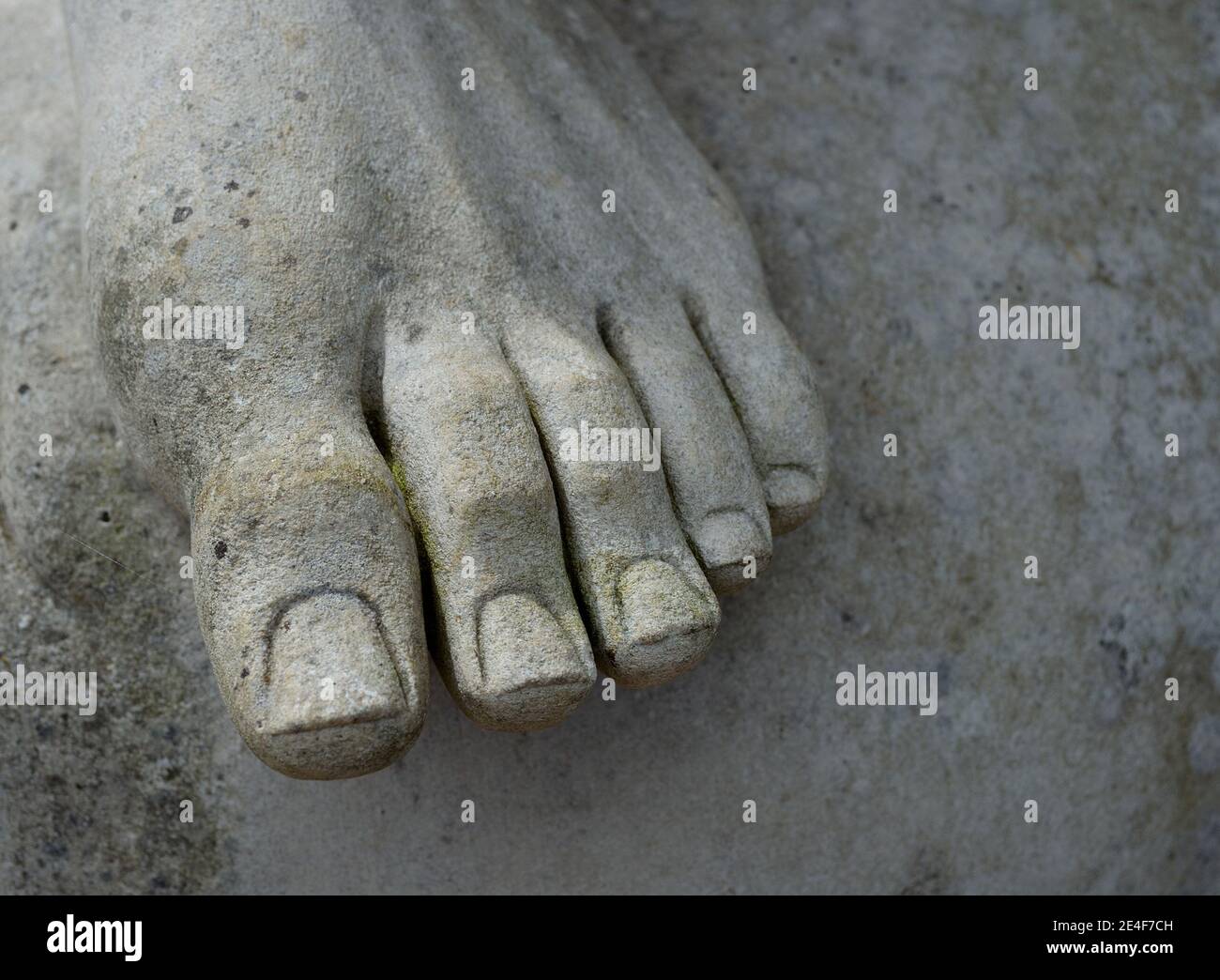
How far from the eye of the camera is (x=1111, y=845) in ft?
3.72

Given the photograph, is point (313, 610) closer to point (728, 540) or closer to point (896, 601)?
point (728, 540)

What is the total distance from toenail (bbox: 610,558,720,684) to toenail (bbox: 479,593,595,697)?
0.12 feet

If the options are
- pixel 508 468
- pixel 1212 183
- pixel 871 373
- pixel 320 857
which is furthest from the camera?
pixel 1212 183

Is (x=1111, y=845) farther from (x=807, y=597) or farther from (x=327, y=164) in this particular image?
(x=327, y=164)

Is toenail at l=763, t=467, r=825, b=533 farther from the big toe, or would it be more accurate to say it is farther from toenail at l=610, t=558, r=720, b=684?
the big toe

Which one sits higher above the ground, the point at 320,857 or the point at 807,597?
the point at 807,597

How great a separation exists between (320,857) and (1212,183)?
990 mm

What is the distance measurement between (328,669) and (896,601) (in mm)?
509

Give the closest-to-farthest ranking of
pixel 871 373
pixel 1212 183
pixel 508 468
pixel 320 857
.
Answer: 1. pixel 508 468
2. pixel 320 857
3. pixel 871 373
4. pixel 1212 183

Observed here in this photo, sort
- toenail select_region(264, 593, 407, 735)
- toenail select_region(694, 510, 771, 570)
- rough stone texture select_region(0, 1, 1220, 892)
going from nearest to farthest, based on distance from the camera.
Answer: toenail select_region(264, 593, 407, 735)
toenail select_region(694, 510, 771, 570)
rough stone texture select_region(0, 1, 1220, 892)

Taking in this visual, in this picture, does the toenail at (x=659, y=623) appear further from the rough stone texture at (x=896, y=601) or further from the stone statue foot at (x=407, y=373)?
the rough stone texture at (x=896, y=601)

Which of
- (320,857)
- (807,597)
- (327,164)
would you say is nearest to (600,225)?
(327,164)

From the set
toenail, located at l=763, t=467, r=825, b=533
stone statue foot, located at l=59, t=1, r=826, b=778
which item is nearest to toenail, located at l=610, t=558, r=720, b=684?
stone statue foot, located at l=59, t=1, r=826, b=778

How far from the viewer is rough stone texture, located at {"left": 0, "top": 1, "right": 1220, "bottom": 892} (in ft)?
3.30
